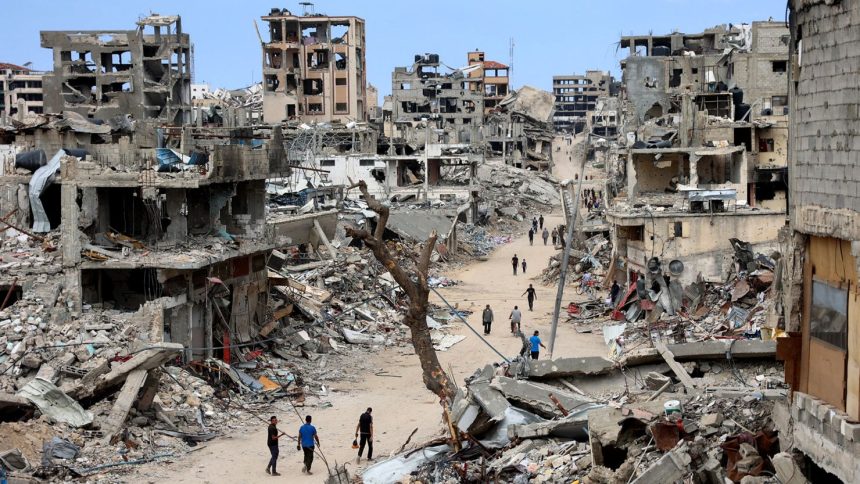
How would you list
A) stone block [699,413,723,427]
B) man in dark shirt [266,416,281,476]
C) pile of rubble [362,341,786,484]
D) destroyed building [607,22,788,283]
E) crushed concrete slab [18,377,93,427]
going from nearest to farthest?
1. pile of rubble [362,341,786,484]
2. stone block [699,413,723,427]
3. man in dark shirt [266,416,281,476]
4. crushed concrete slab [18,377,93,427]
5. destroyed building [607,22,788,283]

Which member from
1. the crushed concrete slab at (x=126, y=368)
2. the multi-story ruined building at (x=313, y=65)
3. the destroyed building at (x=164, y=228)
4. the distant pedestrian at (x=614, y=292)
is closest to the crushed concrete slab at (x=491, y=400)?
the crushed concrete slab at (x=126, y=368)

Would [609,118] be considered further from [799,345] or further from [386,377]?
[799,345]

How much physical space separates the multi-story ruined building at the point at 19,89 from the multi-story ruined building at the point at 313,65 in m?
23.4

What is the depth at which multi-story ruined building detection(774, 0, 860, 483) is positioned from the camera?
10.2m

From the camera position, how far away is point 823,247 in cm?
1094

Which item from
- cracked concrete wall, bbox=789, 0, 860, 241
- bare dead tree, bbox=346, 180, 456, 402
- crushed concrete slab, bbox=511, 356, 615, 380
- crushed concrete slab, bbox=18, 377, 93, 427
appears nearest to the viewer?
cracked concrete wall, bbox=789, 0, 860, 241

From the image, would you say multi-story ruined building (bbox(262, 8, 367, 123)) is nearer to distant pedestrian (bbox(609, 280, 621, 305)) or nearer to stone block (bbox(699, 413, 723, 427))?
distant pedestrian (bbox(609, 280, 621, 305))

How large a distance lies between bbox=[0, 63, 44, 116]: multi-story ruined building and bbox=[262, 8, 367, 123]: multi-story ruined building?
23.4 m

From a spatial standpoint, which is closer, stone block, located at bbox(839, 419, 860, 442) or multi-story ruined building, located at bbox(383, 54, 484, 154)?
stone block, located at bbox(839, 419, 860, 442)

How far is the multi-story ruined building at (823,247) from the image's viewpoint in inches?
400

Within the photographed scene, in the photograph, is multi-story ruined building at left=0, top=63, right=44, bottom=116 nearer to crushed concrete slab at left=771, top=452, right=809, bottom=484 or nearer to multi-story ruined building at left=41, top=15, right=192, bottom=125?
multi-story ruined building at left=41, top=15, right=192, bottom=125

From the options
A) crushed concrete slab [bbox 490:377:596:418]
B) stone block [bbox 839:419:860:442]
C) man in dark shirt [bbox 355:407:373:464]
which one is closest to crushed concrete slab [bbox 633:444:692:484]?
stone block [bbox 839:419:860:442]

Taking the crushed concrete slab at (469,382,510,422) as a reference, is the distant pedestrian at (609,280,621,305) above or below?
below

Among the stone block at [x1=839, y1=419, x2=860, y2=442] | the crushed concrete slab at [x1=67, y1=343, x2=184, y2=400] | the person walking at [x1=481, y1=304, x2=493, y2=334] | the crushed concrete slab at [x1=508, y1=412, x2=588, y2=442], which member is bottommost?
the person walking at [x1=481, y1=304, x2=493, y2=334]
